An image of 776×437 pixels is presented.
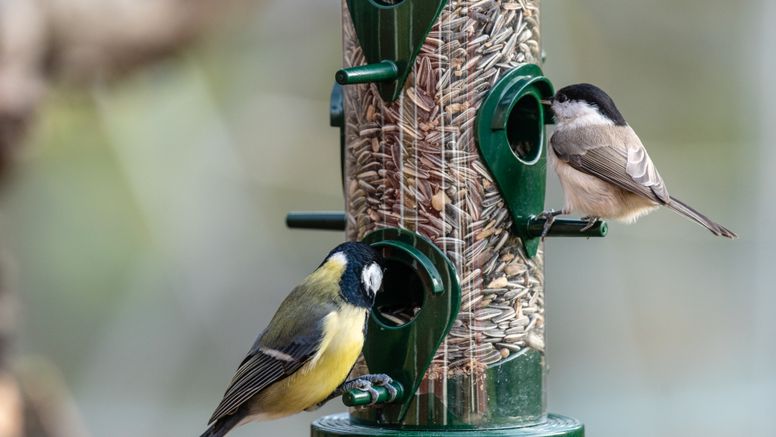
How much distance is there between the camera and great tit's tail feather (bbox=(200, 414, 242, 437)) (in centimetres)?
415

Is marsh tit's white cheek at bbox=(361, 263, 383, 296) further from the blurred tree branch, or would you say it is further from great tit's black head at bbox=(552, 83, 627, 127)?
the blurred tree branch

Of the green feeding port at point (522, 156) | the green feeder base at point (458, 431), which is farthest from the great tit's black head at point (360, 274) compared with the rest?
the green feeding port at point (522, 156)

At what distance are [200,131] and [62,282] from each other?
1860 mm

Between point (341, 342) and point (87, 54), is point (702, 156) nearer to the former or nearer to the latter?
point (87, 54)

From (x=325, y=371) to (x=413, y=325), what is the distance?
379 millimetres

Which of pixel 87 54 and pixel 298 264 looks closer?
pixel 87 54

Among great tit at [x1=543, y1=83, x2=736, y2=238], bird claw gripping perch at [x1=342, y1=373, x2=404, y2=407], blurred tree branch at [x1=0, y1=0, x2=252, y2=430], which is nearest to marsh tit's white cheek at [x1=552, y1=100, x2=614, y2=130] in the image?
great tit at [x1=543, y1=83, x2=736, y2=238]

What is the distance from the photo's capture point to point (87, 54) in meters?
8.98

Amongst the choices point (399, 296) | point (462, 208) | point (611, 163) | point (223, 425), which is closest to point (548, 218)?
point (462, 208)

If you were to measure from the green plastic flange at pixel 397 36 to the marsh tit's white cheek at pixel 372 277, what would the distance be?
0.65 m

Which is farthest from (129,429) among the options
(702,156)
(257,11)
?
(702,156)

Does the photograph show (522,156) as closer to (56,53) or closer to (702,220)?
(702,220)

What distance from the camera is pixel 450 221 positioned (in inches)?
167

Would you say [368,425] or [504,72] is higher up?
[504,72]
